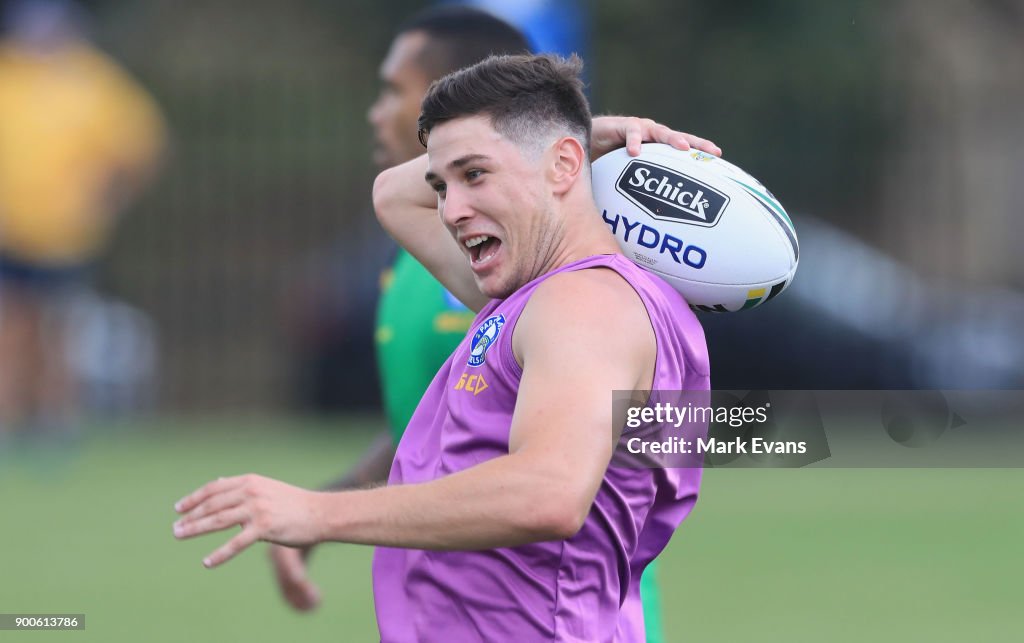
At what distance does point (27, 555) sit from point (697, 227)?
7.25 meters

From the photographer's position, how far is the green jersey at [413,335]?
5.62 m

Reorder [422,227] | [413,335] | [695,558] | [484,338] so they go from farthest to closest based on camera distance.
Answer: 1. [695,558]
2. [413,335]
3. [422,227]
4. [484,338]

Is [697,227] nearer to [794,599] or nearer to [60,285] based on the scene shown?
[794,599]

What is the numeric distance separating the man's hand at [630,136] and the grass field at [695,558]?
413cm

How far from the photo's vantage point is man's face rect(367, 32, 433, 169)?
6.00 m

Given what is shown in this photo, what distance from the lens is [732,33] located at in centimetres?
2355

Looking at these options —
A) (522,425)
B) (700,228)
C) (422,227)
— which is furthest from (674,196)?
(422,227)

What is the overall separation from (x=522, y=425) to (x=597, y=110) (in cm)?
1468

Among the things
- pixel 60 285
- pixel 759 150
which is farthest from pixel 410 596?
pixel 759 150

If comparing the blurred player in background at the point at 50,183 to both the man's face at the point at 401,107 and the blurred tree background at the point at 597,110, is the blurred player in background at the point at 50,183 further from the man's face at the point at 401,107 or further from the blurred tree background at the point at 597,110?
the man's face at the point at 401,107

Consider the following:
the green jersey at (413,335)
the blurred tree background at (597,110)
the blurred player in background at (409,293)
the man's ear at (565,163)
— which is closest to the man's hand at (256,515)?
the man's ear at (565,163)

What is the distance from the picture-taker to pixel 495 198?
4.04 meters

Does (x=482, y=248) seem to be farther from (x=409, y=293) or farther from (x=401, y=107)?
(x=401, y=107)

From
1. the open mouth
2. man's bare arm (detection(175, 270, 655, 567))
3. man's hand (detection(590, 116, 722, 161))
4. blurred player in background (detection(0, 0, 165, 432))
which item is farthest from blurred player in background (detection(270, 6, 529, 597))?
blurred player in background (detection(0, 0, 165, 432))
